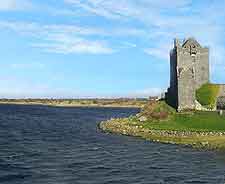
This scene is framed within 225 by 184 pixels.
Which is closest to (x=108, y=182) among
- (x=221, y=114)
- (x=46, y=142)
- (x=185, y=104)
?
(x=46, y=142)

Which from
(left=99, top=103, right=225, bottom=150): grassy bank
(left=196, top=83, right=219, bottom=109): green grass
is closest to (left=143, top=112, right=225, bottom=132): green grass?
(left=99, top=103, right=225, bottom=150): grassy bank

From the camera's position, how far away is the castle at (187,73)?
86625 millimetres

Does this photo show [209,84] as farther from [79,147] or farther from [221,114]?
[79,147]

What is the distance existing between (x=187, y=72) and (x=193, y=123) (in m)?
13.6

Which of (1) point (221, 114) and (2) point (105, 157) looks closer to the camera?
(2) point (105, 157)

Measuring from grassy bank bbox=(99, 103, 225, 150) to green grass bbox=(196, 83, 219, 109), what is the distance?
7.75m

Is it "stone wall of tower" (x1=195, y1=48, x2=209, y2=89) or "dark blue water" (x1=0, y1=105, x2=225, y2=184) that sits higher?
"stone wall of tower" (x1=195, y1=48, x2=209, y2=89)

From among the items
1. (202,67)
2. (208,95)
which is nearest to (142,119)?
(208,95)

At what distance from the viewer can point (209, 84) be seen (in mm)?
94438

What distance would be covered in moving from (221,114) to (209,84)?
53.8 feet

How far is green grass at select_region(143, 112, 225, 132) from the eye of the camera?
239ft

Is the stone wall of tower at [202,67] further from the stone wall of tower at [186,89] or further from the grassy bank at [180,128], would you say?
the grassy bank at [180,128]

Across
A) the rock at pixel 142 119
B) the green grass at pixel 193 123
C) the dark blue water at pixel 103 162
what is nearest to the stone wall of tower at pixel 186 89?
the green grass at pixel 193 123

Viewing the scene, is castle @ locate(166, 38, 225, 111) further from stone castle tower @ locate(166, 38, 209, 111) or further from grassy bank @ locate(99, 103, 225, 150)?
grassy bank @ locate(99, 103, 225, 150)
